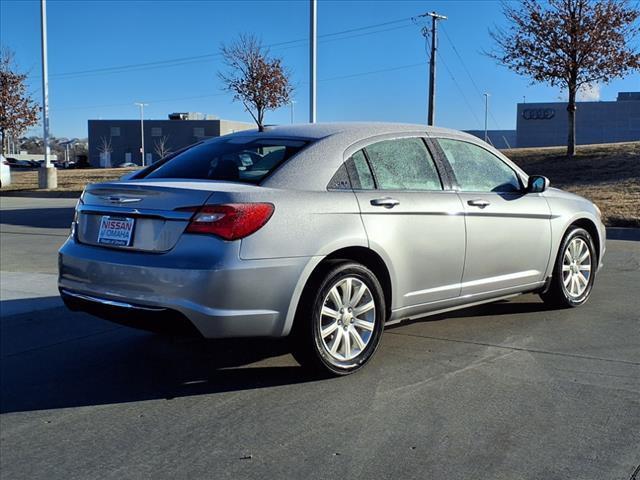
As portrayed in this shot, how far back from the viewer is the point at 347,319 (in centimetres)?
465

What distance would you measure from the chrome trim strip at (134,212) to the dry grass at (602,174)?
38.1 feet

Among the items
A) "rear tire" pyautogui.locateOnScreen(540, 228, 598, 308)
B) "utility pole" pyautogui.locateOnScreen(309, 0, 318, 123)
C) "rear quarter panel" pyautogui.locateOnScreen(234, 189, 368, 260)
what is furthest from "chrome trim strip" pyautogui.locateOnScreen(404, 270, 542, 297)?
"utility pole" pyautogui.locateOnScreen(309, 0, 318, 123)

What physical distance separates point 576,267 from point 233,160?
3540mm

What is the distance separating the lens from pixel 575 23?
890 inches

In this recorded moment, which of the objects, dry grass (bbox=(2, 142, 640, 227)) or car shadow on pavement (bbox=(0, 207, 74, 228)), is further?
car shadow on pavement (bbox=(0, 207, 74, 228))

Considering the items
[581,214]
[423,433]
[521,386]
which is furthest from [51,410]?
[581,214]

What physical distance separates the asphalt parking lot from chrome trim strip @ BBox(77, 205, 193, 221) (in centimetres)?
116

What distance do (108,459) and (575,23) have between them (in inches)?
893

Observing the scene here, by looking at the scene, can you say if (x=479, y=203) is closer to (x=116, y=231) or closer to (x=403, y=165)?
(x=403, y=165)

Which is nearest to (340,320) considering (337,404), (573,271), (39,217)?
(337,404)

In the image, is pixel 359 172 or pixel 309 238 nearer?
pixel 309 238

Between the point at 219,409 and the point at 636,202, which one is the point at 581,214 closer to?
the point at 219,409

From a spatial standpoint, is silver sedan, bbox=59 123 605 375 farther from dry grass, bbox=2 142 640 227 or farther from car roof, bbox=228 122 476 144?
dry grass, bbox=2 142 640 227

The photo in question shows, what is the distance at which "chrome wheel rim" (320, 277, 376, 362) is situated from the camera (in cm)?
455
